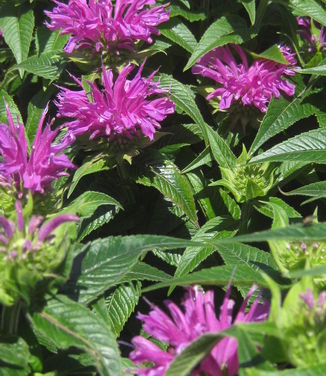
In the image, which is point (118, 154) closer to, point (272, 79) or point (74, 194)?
point (74, 194)

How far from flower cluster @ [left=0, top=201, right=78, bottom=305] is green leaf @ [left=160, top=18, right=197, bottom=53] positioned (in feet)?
3.14

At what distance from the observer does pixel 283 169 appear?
1.63 m

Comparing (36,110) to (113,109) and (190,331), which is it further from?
(190,331)

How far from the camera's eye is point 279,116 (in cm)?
169

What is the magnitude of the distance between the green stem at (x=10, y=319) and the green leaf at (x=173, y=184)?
64 cm

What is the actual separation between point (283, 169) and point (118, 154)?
0.42 m

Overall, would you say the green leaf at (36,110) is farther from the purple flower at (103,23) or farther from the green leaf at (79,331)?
the green leaf at (79,331)

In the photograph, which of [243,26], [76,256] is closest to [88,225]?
[76,256]

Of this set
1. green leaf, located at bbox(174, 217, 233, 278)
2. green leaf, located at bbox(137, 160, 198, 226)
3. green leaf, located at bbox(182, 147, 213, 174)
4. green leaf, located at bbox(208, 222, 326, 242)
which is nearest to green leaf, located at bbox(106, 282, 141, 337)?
green leaf, located at bbox(174, 217, 233, 278)

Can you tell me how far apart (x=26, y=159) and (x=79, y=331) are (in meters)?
0.55

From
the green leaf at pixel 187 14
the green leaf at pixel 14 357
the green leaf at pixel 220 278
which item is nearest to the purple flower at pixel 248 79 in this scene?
the green leaf at pixel 187 14

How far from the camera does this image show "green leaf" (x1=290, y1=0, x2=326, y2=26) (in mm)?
1765

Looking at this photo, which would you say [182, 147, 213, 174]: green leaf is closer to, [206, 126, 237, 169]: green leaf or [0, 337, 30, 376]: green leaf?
[206, 126, 237, 169]: green leaf

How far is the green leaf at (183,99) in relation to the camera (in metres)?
1.65
